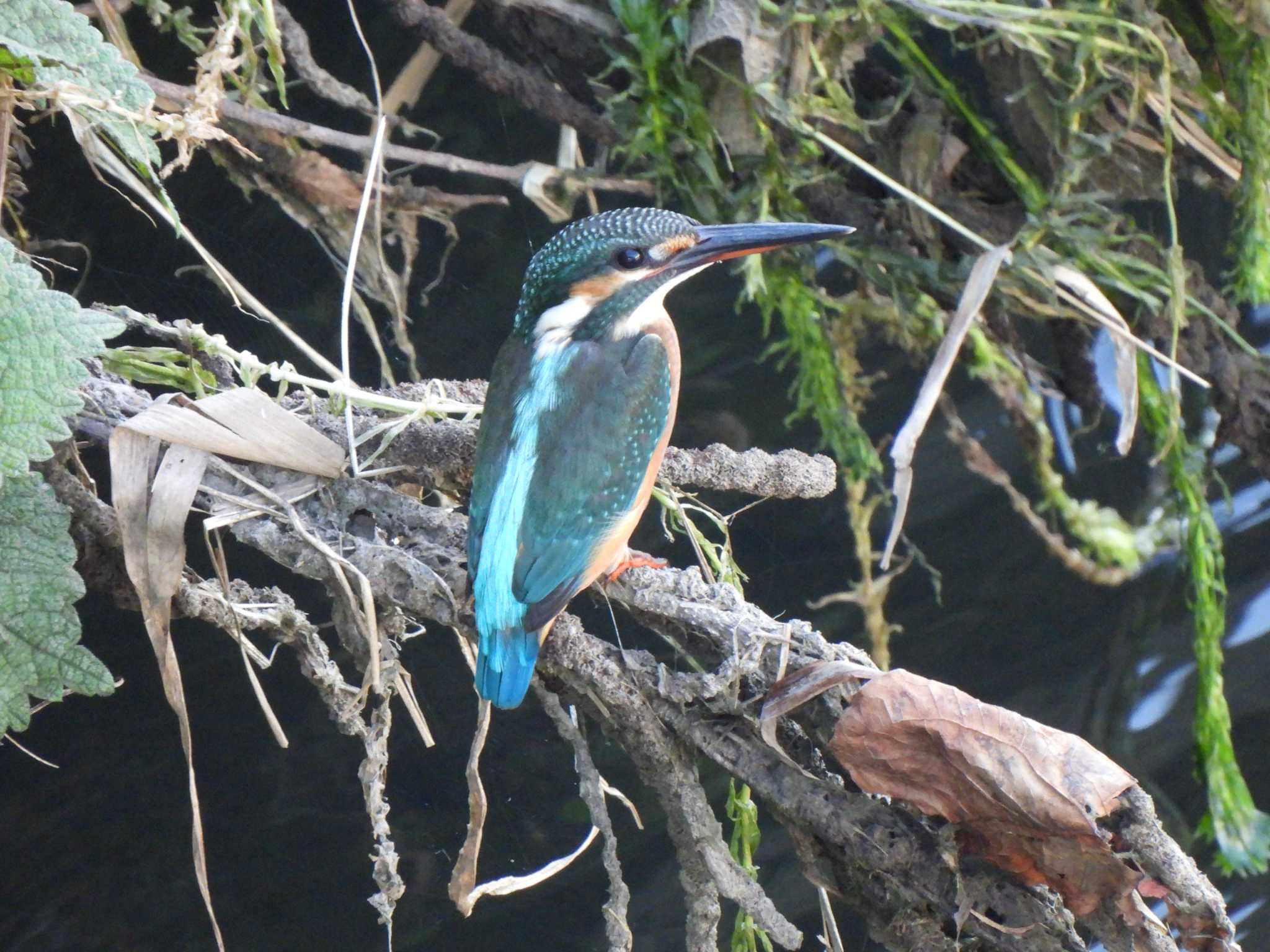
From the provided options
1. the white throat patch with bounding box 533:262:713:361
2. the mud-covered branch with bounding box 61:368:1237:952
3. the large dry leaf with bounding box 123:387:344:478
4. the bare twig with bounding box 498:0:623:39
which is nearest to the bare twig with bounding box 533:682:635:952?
the mud-covered branch with bounding box 61:368:1237:952

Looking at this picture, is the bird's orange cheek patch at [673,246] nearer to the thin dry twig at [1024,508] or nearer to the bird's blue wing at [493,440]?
the bird's blue wing at [493,440]

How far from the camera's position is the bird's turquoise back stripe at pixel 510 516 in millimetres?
1206

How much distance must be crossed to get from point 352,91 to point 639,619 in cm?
86

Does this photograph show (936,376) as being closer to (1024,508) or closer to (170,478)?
(1024,508)

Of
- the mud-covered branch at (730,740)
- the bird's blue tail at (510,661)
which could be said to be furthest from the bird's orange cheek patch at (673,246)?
the bird's blue tail at (510,661)

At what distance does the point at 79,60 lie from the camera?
45.1 inches

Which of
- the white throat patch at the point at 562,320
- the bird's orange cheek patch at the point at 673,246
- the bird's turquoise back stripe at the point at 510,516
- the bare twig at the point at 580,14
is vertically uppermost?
the bare twig at the point at 580,14

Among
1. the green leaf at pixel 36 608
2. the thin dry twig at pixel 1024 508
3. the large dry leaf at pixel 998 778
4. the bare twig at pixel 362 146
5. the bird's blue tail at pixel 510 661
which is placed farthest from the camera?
the thin dry twig at pixel 1024 508

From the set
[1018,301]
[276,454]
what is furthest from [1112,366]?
[276,454]

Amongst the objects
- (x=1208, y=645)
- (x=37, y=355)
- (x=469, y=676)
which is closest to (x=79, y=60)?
(x=37, y=355)

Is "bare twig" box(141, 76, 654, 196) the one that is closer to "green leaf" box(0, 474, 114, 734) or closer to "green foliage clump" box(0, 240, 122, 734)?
"green foliage clump" box(0, 240, 122, 734)

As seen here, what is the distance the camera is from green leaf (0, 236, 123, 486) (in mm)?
1030

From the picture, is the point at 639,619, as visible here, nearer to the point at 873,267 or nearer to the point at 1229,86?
the point at 873,267

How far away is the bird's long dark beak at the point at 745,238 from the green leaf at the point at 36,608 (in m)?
0.80
